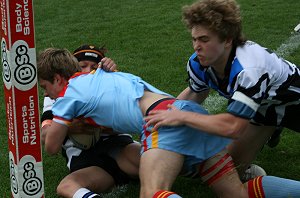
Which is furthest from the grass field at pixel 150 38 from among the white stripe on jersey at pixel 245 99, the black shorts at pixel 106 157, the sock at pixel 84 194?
the white stripe on jersey at pixel 245 99

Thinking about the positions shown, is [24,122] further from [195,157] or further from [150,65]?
[150,65]

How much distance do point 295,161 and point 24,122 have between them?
252 centimetres

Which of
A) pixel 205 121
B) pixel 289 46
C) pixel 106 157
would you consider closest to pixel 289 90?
pixel 205 121

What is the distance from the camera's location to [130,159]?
450cm

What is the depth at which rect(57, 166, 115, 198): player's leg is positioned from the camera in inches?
166

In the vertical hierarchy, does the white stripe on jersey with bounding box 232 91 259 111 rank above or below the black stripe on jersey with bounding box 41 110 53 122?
above

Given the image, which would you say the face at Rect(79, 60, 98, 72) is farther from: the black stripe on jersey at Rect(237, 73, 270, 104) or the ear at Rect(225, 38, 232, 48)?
the black stripe on jersey at Rect(237, 73, 270, 104)

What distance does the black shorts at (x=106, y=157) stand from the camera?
4531 mm

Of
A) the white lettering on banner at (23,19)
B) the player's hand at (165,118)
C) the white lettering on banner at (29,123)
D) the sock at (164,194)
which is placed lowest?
the sock at (164,194)

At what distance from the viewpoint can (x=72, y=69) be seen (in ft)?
14.3

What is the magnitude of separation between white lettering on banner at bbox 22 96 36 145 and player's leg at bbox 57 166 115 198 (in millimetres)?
1027

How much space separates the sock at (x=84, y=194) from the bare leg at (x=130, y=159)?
1.48 ft

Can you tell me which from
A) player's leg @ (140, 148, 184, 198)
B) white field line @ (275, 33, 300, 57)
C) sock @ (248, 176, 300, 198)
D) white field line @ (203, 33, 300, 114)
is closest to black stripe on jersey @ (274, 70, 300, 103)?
sock @ (248, 176, 300, 198)

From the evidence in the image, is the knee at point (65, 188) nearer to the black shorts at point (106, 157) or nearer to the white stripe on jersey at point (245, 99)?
the black shorts at point (106, 157)
